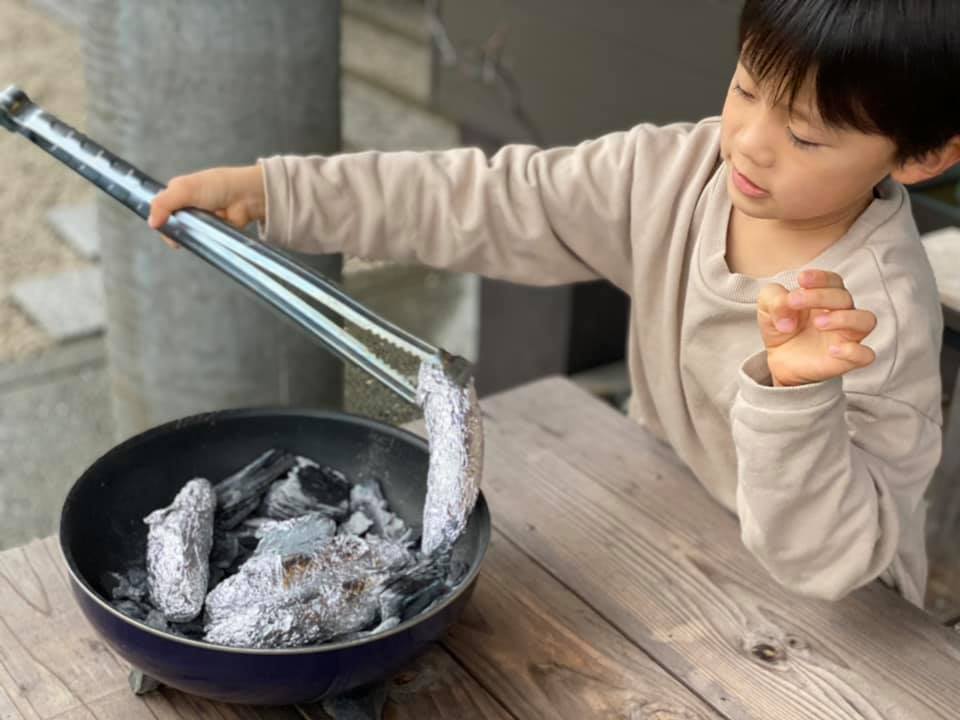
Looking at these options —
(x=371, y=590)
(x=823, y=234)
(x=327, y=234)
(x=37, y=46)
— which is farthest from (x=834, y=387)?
(x=37, y=46)

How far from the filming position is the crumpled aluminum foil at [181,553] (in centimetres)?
A: 98

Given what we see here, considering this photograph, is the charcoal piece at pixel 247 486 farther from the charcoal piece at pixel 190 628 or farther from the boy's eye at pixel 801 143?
the boy's eye at pixel 801 143

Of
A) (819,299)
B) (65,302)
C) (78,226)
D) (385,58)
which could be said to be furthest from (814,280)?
(385,58)

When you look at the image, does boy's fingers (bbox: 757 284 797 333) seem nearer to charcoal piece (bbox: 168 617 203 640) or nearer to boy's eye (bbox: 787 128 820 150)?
boy's eye (bbox: 787 128 820 150)

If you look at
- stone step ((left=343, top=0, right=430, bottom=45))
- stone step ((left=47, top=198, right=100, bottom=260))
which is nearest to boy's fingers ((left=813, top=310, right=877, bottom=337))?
stone step ((left=47, top=198, right=100, bottom=260))

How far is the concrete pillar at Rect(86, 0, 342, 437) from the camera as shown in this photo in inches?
68.3

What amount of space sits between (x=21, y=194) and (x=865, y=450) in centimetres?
318

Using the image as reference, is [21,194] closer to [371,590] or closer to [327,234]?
[327,234]

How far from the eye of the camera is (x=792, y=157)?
102cm

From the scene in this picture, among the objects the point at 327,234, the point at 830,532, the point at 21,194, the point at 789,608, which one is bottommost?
the point at 21,194

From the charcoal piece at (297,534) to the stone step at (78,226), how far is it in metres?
2.46

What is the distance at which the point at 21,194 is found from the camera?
12.0ft

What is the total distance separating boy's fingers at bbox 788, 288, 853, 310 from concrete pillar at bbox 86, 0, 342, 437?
1038mm

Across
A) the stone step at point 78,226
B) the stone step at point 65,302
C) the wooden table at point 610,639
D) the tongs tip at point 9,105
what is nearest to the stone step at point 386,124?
the stone step at point 78,226
